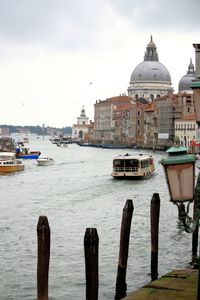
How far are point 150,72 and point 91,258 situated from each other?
11185 cm

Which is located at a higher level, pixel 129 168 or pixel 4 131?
pixel 4 131

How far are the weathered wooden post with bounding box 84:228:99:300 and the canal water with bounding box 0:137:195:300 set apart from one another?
1.93m

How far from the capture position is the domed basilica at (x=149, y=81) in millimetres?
117188

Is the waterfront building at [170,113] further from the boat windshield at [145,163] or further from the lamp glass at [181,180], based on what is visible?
the lamp glass at [181,180]

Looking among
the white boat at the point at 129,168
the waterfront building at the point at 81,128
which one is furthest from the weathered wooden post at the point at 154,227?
the waterfront building at the point at 81,128

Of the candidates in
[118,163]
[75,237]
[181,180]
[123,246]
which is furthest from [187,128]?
[181,180]

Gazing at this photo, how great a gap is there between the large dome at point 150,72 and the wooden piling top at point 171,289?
111m

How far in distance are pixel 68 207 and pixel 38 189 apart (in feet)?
21.8

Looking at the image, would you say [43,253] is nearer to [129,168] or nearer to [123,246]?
[123,246]

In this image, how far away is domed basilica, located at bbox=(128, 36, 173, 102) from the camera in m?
117

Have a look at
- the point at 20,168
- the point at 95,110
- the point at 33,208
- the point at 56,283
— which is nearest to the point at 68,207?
the point at 33,208

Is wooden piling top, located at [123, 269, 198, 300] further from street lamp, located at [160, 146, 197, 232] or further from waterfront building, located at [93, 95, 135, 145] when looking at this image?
waterfront building, located at [93, 95, 135, 145]

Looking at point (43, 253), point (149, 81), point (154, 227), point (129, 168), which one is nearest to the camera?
point (43, 253)

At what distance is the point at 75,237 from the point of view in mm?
13375
